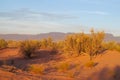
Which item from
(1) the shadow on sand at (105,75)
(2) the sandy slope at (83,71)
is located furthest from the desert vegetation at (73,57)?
(1) the shadow on sand at (105,75)

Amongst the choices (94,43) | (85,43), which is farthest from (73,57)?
(94,43)

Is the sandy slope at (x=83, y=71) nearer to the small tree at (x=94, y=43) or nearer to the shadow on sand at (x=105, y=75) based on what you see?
the shadow on sand at (x=105, y=75)

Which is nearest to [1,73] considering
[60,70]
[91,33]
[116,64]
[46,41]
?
[60,70]

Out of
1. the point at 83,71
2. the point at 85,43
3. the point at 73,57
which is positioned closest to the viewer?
the point at 83,71

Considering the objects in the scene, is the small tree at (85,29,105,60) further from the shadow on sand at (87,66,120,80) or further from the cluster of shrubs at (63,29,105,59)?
the shadow on sand at (87,66,120,80)

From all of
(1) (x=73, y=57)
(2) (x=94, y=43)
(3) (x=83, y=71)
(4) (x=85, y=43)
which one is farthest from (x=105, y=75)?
(4) (x=85, y=43)

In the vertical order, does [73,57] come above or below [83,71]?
above

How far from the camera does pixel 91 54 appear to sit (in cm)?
2905

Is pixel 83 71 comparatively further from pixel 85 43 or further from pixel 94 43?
pixel 85 43

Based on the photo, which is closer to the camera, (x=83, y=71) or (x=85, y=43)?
(x=83, y=71)

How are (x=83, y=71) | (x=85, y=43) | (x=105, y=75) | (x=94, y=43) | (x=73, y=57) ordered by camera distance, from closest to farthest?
1. (x=105, y=75)
2. (x=83, y=71)
3. (x=94, y=43)
4. (x=73, y=57)
5. (x=85, y=43)

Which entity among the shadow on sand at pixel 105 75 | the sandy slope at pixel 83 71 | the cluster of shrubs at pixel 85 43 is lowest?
the shadow on sand at pixel 105 75

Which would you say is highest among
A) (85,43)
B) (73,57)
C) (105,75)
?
(85,43)

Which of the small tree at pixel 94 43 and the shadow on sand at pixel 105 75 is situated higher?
the small tree at pixel 94 43
